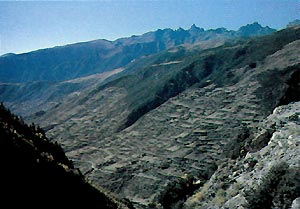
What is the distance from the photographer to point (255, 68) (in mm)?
64188

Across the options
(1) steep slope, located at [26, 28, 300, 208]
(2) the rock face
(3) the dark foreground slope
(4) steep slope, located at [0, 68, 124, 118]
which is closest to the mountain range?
(2) the rock face

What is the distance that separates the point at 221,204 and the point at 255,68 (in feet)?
168

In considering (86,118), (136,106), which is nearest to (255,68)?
(136,106)

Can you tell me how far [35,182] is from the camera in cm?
1303

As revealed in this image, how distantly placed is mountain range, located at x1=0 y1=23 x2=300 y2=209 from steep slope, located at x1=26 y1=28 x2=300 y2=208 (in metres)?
0.19

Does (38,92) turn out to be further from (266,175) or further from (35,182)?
(266,175)

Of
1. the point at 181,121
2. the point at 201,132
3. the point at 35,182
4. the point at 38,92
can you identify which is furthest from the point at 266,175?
the point at 38,92

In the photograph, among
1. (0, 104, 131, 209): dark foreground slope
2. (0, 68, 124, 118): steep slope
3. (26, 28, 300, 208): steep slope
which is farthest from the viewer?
(0, 68, 124, 118): steep slope

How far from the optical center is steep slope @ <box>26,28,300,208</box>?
1528 inches

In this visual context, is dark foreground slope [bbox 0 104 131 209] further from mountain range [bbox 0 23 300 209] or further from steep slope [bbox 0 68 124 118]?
steep slope [bbox 0 68 124 118]

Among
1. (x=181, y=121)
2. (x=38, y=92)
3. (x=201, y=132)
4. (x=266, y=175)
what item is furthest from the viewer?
(x=38, y=92)

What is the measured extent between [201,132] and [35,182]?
3813 cm

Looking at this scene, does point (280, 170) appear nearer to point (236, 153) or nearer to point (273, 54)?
point (236, 153)

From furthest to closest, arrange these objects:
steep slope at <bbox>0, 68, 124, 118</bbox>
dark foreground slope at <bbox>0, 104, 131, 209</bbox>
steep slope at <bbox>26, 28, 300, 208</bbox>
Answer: steep slope at <bbox>0, 68, 124, 118</bbox>
steep slope at <bbox>26, 28, 300, 208</bbox>
dark foreground slope at <bbox>0, 104, 131, 209</bbox>
